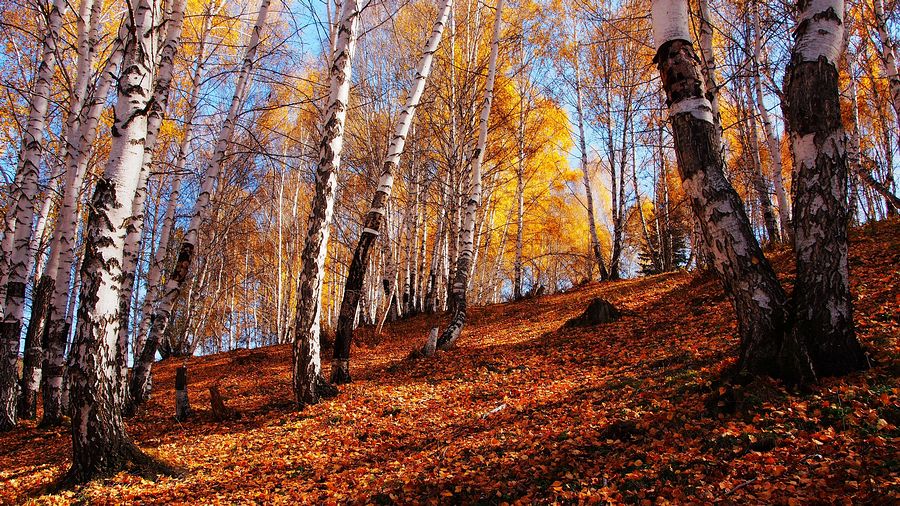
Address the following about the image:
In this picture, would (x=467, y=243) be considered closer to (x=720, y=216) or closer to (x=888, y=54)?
(x=720, y=216)

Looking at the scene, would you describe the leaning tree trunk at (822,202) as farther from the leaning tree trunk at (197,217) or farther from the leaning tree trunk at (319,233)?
the leaning tree trunk at (197,217)

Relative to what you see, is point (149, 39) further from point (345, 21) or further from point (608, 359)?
point (608, 359)

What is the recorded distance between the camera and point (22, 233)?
576cm

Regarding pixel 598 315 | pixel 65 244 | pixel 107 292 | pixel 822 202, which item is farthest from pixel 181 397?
pixel 822 202

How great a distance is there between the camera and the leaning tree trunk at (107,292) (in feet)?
11.8

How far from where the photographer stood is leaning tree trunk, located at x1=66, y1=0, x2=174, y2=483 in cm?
359

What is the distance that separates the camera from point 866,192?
14891 millimetres

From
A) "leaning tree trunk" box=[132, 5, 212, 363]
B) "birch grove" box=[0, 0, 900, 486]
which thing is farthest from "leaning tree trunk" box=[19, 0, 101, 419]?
"leaning tree trunk" box=[132, 5, 212, 363]

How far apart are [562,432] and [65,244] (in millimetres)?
6342

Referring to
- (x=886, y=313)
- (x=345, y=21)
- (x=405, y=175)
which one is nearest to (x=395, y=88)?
(x=405, y=175)

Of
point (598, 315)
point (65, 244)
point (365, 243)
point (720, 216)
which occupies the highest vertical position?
point (65, 244)

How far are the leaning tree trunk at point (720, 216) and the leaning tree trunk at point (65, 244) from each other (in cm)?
580

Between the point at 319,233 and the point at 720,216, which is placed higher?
the point at 319,233

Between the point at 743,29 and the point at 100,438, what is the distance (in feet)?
42.7
